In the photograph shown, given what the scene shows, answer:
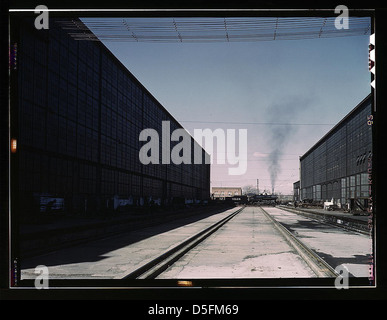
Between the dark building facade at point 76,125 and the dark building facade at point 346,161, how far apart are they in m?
26.0

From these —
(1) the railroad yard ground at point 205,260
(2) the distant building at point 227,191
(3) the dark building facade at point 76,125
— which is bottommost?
(2) the distant building at point 227,191

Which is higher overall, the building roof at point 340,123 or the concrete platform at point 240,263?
the building roof at point 340,123

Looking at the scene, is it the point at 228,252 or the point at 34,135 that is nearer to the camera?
the point at 228,252

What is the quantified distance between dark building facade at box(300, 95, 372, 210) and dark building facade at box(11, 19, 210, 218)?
26.0m

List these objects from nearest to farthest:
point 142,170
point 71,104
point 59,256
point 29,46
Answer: point 59,256 < point 29,46 < point 71,104 < point 142,170

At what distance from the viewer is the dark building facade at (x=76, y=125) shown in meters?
23.2

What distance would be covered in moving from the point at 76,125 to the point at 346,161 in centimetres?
4320

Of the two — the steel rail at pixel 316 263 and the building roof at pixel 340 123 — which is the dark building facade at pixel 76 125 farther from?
the building roof at pixel 340 123

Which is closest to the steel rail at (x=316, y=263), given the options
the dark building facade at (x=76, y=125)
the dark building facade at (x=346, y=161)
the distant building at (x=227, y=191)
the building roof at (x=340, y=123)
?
the dark building facade at (x=76, y=125)

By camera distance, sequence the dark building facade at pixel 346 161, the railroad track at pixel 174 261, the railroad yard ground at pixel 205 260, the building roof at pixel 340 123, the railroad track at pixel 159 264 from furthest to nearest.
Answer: the building roof at pixel 340 123
the dark building facade at pixel 346 161
the railroad yard ground at pixel 205 260
the railroad track at pixel 174 261
the railroad track at pixel 159 264

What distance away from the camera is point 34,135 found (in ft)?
78.4

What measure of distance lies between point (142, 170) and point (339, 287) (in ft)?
149

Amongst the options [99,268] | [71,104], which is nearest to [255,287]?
[99,268]
